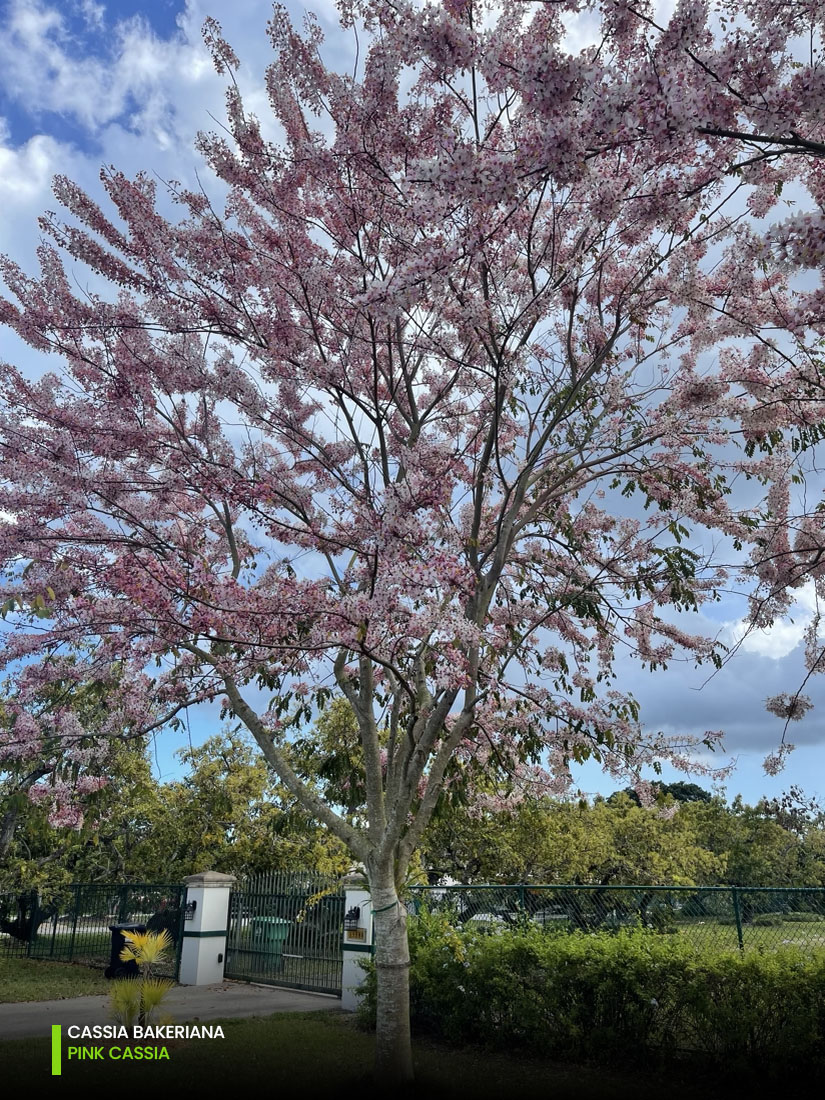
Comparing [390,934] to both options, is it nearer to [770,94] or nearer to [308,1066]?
[308,1066]

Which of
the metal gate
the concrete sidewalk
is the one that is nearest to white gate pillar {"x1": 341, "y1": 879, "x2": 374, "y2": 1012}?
the concrete sidewalk

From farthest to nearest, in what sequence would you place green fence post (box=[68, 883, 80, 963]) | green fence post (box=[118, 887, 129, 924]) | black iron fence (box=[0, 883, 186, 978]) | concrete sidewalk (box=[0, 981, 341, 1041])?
green fence post (box=[68, 883, 80, 963]) → green fence post (box=[118, 887, 129, 924]) → black iron fence (box=[0, 883, 186, 978]) → concrete sidewalk (box=[0, 981, 341, 1041])

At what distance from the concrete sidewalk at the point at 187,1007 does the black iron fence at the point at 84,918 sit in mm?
2499

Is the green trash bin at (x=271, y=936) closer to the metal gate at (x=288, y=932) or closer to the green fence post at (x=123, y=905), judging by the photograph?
the metal gate at (x=288, y=932)

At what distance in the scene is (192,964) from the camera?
→ 1341cm

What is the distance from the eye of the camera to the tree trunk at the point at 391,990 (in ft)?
20.9

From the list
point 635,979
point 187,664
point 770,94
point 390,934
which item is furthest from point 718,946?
point 770,94

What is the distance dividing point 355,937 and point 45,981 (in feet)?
22.4

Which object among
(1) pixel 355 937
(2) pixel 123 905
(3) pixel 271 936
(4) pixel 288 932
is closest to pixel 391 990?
(1) pixel 355 937

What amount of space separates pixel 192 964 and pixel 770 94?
14.6 m

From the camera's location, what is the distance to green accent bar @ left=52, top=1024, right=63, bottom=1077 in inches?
280

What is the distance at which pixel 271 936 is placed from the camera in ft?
44.1

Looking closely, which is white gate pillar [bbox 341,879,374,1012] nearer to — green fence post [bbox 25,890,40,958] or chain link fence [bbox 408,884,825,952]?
chain link fence [bbox 408,884,825,952]

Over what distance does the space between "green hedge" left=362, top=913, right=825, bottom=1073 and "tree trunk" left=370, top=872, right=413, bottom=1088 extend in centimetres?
200
